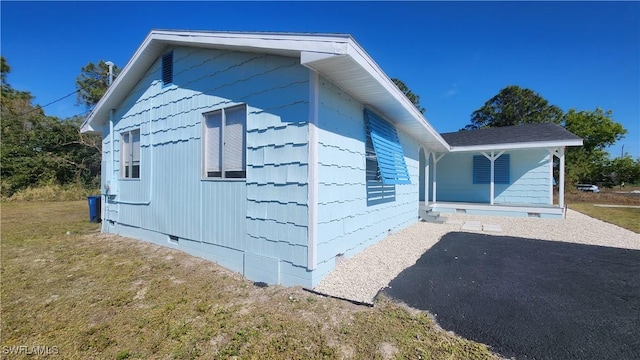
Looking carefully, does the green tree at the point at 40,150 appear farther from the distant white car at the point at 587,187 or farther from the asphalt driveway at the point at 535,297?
the distant white car at the point at 587,187

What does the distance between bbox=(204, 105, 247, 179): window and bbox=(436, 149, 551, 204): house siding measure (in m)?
11.5

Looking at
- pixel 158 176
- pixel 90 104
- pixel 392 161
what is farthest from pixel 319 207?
pixel 90 104

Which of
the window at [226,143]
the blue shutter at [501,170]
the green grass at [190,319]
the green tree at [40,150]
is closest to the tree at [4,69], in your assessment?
the green tree at [40,150]

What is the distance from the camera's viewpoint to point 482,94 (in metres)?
31.4

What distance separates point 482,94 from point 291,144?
35638mm

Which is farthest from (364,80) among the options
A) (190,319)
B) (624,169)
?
(624,169)

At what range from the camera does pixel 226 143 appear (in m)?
4.38

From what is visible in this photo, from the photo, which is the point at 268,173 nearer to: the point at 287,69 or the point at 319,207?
the point at 319,207

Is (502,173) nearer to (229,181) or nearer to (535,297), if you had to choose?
(535,297)

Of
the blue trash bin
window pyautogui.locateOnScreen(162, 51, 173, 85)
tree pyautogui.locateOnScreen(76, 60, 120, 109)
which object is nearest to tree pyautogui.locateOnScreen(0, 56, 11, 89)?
tree pyautogui.locateOnScreen(76, 60, 120, 109)

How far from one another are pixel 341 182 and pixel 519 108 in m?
33.8

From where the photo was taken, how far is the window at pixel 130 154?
6.44 meters

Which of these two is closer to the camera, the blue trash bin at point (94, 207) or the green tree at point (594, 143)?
the blue trash bin at point (94, 207)

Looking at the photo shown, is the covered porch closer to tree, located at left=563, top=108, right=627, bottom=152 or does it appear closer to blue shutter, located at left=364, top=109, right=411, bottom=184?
blue shutter, located at left=364, top=109, right=411, bottom=184
